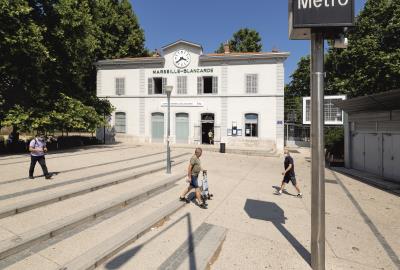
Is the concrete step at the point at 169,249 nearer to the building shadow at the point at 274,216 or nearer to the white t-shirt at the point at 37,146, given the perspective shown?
the building shadow at the point at 274,216

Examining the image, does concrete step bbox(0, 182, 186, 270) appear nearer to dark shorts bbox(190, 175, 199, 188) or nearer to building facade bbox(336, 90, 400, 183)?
dark shorts bbox(190, 175, 199, 188)

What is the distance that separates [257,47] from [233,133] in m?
20.2

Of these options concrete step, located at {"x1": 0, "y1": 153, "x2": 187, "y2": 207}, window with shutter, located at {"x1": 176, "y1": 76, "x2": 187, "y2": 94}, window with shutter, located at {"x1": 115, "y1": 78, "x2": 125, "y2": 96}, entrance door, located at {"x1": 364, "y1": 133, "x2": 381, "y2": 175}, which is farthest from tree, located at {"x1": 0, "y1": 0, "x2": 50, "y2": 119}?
entrance door, located at {"x1": 364, "y1": 133, "x2": 381, "y2": 175}

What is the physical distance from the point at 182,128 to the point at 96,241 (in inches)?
775

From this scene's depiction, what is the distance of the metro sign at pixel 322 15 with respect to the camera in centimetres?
370

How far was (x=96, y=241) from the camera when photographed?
15.5 ft

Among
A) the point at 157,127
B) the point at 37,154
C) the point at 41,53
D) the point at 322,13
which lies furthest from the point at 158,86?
the point at 322,13

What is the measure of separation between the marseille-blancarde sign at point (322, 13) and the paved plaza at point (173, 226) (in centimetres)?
400

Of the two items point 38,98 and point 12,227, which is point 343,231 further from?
point 38,98

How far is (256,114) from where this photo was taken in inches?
881

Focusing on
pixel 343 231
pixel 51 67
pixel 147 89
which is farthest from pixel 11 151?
pixel 343 231

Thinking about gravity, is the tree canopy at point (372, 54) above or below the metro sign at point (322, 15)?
above

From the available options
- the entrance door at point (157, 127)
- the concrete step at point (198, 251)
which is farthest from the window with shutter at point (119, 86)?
the concrete step at point (198, 251)

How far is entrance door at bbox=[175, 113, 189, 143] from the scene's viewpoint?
24109 mm
